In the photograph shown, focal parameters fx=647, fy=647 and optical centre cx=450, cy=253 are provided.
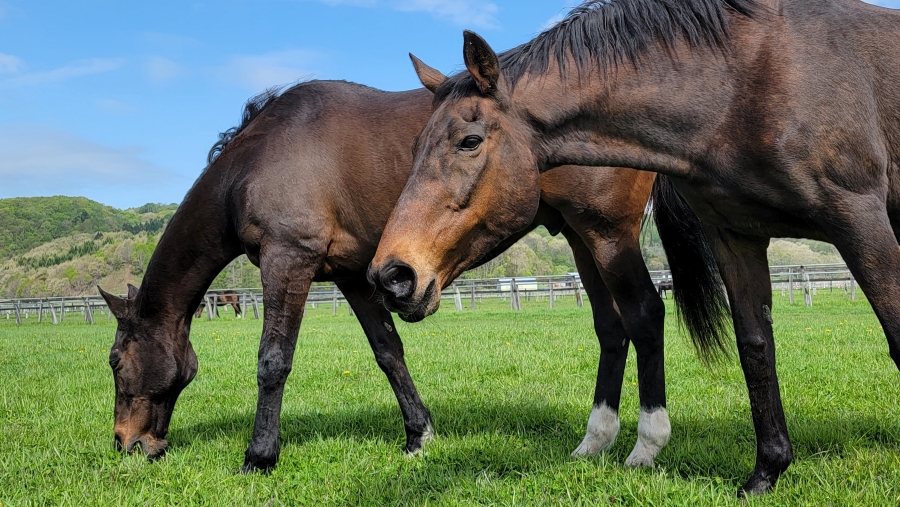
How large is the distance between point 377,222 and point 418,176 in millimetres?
1691

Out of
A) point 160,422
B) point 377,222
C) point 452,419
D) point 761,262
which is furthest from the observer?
point 452,419

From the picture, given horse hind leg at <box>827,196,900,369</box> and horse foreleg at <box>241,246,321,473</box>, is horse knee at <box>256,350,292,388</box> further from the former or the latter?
horse hind leg at <box>827,196,900,369</box>

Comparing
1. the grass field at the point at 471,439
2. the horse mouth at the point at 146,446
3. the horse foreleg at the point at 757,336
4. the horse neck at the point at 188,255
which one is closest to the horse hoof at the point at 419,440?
the grass field at the point at 471,439

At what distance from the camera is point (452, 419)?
16.3ft

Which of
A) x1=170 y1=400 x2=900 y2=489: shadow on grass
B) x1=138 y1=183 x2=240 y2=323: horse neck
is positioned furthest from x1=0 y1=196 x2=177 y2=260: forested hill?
x1=170 y1=400 x2=900 y2=489: shadow on grass

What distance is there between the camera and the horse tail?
411 cm

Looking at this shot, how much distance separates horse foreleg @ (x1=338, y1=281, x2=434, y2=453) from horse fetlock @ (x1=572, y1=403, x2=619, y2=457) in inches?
43.2

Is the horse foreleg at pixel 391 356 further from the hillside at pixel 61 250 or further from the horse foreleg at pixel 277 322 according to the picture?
the hillside at pixel 61 250

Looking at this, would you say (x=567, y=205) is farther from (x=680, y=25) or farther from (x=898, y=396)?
(x=898, y=396)

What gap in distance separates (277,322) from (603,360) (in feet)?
6.93

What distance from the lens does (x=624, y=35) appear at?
112 inches

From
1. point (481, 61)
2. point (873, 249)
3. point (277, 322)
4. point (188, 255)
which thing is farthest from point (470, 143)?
point (188, 255)

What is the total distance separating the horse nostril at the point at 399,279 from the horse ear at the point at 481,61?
850 millimetres

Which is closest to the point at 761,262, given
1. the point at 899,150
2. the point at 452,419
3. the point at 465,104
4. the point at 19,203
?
the point at 899,150
